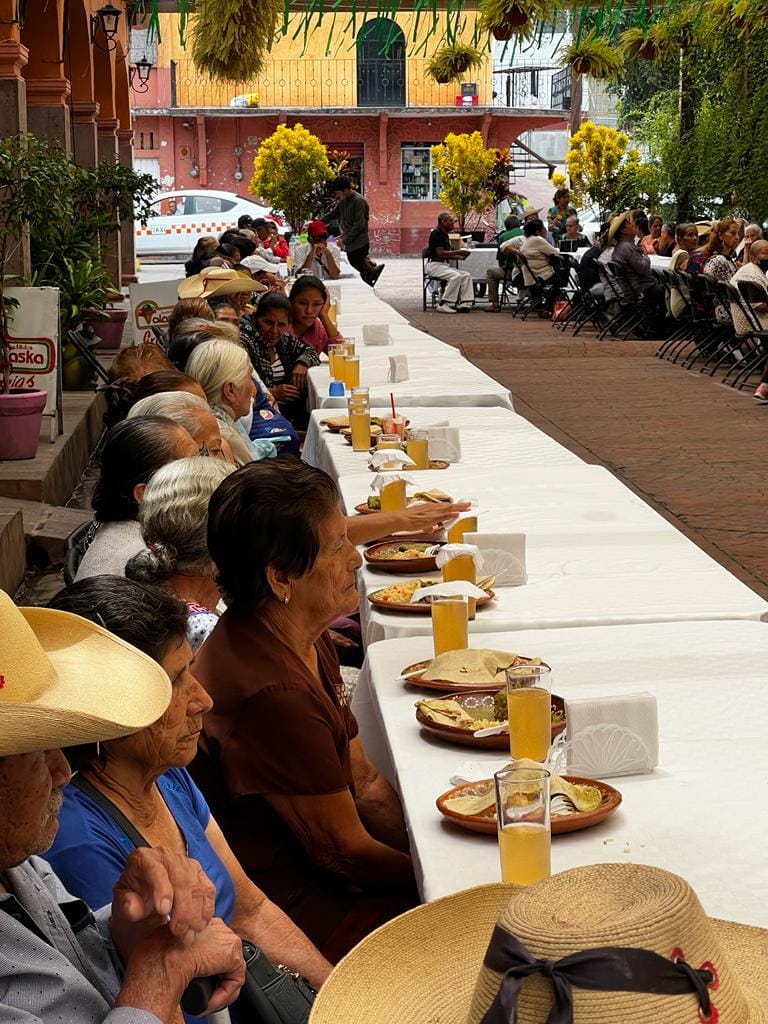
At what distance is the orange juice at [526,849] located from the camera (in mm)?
1935

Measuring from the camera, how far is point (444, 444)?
16.7 ft

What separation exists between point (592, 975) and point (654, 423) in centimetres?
913

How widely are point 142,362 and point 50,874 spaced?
13.5 feet

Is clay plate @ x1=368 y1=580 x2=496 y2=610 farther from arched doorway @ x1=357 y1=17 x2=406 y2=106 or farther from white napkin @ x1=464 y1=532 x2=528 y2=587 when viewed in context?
arched doorway @ x1=357 y1=17 x2=406 y2=106

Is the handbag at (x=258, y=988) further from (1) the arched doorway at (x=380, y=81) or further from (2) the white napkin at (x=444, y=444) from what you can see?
(1) the arched doorway at (x=380, y=81)

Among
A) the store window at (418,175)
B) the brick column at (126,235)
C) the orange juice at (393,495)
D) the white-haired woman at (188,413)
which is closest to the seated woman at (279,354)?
the white-haired woman at (188,413)

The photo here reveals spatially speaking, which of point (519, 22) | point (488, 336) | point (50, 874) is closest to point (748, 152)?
point (488, 336)

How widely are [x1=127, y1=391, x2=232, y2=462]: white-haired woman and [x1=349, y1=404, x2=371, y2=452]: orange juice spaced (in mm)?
1166

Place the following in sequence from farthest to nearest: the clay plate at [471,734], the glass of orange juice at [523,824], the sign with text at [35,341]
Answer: the sign with text at [35,341] → the clay plate at [471,734] → the glass of orange juice at [523,824]

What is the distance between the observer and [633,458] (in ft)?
29.0

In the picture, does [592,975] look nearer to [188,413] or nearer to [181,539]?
[181,539]

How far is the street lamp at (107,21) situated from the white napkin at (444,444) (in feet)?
27.5

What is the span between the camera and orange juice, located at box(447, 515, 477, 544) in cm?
353

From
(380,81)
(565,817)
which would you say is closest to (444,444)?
(565,817)
